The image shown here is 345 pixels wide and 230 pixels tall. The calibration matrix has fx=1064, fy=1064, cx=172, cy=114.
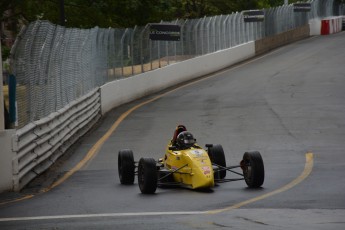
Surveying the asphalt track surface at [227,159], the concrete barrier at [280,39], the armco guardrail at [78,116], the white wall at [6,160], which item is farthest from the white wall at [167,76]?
the white wall at [6,160]

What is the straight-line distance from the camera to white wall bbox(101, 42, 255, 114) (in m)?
33.3

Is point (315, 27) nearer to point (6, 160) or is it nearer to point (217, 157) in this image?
point (217, 157)

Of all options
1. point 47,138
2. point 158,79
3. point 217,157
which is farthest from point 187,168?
point 158,79

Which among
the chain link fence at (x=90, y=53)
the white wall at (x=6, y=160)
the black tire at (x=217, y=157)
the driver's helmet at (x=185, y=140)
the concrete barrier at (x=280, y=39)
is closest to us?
the driver's helmet at (x=185, y=140)

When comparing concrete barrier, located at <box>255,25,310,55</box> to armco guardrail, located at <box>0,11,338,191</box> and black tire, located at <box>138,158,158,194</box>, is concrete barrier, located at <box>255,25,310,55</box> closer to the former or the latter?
armco guardrail, located at <box>0,11,338,191</box>

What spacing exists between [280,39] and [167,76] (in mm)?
22020

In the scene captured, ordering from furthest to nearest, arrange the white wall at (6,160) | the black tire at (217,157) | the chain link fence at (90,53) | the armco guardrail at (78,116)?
the chain link fence at (90,53) < the armco guardrail at (78,116) < the black tire at (217,157) < the white wall at (6,160)

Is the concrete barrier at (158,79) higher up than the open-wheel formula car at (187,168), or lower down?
lower down

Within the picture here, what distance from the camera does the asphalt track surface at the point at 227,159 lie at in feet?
42.9

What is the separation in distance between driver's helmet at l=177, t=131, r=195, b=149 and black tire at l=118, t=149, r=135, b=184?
3.48 feet

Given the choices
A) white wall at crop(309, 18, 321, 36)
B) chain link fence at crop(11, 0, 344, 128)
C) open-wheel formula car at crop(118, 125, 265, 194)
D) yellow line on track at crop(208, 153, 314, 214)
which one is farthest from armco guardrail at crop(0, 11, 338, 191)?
white wall at crop(309, 18, 321, 36)

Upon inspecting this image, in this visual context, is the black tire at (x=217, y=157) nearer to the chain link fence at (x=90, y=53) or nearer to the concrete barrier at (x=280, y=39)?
the chain link fence at (x=90, y=53)

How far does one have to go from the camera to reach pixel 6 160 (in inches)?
666

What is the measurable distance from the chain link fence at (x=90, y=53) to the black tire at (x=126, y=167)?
2399mm
